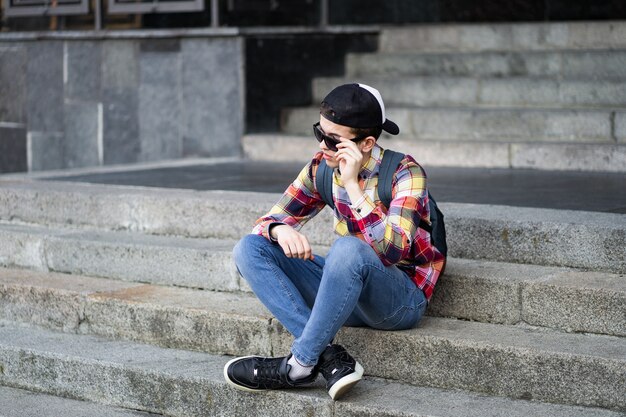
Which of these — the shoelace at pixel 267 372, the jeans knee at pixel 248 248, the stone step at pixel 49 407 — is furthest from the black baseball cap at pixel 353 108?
the stone step at pixel 49 407

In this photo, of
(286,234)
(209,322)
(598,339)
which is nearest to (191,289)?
(209,322)

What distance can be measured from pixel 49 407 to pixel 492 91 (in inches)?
178

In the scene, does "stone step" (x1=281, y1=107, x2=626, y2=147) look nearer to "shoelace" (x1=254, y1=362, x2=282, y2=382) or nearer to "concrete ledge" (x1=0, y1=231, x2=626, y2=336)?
"concrete ledge" (x1=0, y1=231, x2=626, y2=336)

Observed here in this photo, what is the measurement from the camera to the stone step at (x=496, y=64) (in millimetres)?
7945

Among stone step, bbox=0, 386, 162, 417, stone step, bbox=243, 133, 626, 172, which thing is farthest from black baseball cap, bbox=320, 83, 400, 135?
stone step, bbox=243, 133, 626, 172

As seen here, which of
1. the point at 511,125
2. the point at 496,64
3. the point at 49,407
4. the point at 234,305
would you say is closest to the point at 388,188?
the point at 234,305

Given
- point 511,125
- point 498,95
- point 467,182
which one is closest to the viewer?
point 467,182

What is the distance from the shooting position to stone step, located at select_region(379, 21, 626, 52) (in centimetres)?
829

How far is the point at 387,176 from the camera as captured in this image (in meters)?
4.18

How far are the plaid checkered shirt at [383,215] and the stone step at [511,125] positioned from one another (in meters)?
3.24

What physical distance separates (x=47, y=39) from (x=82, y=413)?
17.4 feet

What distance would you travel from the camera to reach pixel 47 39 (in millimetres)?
9266

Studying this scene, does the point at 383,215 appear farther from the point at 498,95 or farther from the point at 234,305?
the point at 498,95

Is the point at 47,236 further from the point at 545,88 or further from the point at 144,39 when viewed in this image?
the point at 545,88
